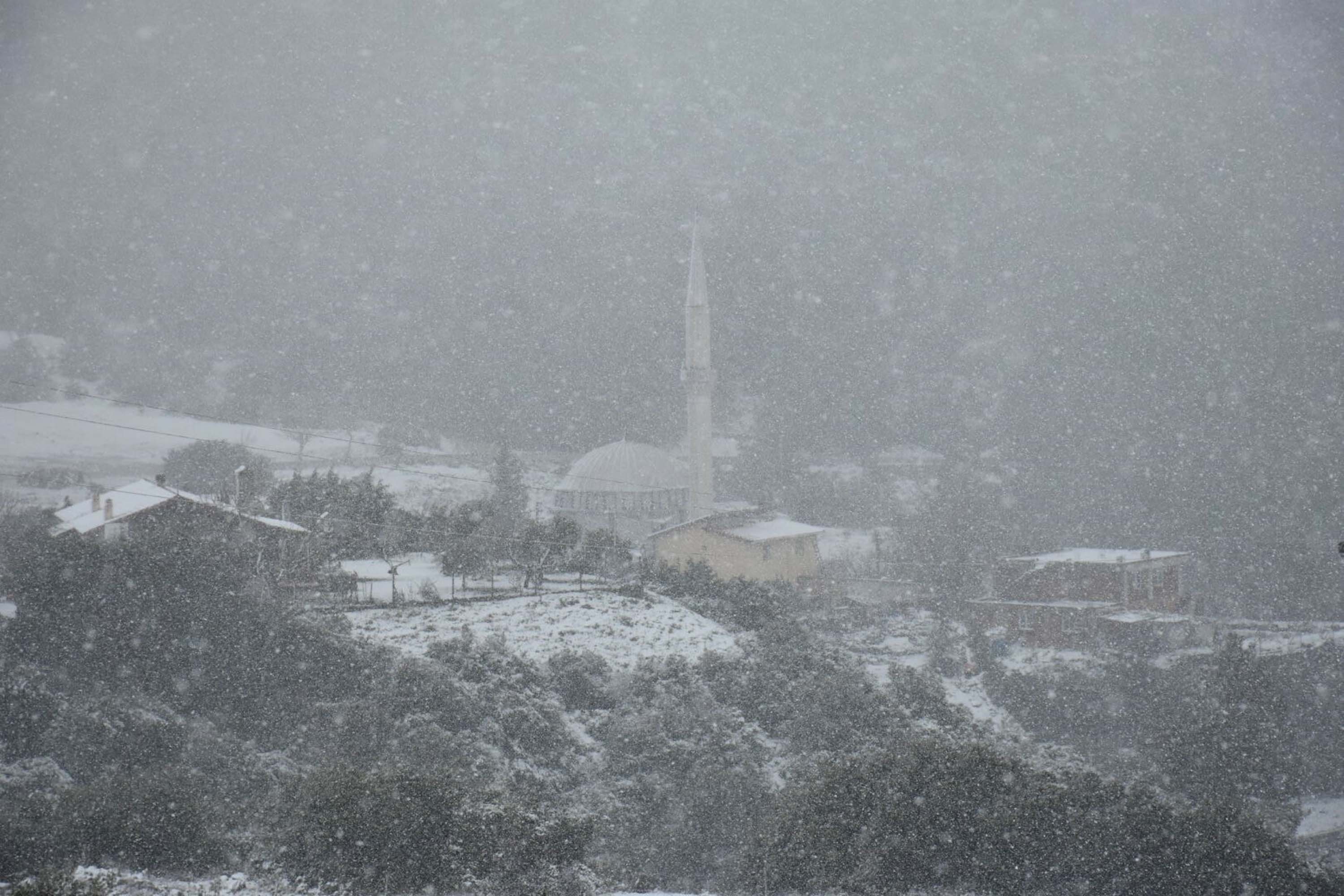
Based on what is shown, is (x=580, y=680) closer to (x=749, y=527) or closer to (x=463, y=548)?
(x=463, y=548)

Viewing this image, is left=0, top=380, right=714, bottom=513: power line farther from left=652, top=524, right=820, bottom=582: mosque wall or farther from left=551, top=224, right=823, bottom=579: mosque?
left=652, top=524, right=820, bottom=582: mosque wall

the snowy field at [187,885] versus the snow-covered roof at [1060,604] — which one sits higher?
the snow-covered roof at [1060,604]

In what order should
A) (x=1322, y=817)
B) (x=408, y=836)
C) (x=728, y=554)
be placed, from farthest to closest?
(x=728, y=554)
(x=1322, y=817)
(x=408, y=836)

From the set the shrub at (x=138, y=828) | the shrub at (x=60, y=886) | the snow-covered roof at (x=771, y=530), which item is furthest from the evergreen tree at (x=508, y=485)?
the shrub at (x=60, y=886)

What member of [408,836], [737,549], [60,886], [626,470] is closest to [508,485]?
[737,549]

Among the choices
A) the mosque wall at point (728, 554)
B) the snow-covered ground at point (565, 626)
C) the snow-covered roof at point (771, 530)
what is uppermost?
the snow-covered roof at point (771, 530)

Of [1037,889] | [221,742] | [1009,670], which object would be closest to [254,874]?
[221,742]

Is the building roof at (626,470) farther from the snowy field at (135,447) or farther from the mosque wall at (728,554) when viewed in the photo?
the snowy field at (135,447)
